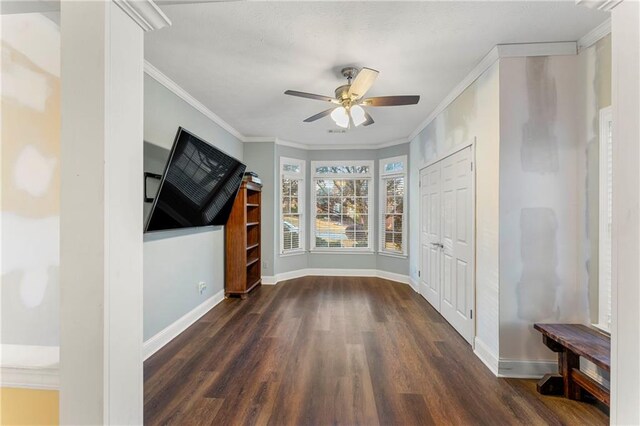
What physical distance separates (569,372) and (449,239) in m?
1.56

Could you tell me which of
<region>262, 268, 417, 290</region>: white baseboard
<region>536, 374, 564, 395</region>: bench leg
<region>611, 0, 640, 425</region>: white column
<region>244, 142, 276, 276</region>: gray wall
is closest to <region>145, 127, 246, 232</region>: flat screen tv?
<region>244, 142, 276, 276</region>: gray wall

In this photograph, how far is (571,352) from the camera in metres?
1.99

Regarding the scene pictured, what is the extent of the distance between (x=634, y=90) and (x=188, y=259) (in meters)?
3.51

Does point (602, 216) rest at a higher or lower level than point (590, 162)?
lower

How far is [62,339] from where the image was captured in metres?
0.94

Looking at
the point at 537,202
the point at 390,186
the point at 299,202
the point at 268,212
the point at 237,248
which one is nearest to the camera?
the point at 537,202

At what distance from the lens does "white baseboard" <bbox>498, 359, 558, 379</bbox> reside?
86.5 inches

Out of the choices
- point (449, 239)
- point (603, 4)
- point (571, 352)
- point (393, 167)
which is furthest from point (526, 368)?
point (393, 167)

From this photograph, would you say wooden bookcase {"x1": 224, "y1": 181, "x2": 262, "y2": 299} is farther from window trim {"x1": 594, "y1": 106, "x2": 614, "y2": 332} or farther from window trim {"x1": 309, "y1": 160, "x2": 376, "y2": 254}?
window trim {"x1": 594, "y1": 106, "x2": 614, "y2": 332}

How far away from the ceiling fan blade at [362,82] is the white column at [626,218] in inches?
53.6

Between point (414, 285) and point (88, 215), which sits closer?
point (88, 215)

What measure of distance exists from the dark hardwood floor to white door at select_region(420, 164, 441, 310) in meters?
0.43

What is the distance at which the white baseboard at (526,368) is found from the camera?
2.20 meters

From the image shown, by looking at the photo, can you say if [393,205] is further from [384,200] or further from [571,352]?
[571,352]
